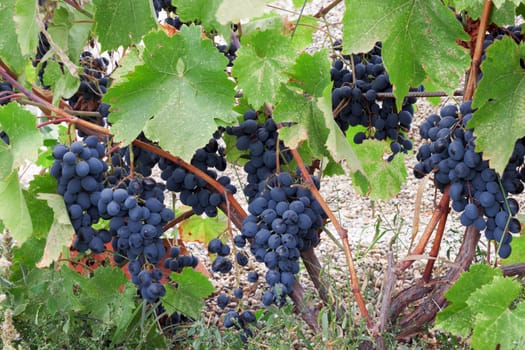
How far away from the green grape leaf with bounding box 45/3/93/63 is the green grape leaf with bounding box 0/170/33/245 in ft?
1.21

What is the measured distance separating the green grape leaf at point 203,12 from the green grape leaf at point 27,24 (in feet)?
0.93

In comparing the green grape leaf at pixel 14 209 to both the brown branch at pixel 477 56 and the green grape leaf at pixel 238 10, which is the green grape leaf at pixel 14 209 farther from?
the brown branch at pixel 477 56

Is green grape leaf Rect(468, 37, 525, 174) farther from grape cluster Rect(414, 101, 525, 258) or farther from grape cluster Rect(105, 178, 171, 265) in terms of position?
grape cluster Rect(105, 178, 171, 265)

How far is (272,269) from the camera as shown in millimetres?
1432

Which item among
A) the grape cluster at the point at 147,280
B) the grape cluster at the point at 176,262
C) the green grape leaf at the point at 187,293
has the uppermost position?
the grape cluster at the point at 147,280

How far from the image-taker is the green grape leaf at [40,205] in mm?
1538

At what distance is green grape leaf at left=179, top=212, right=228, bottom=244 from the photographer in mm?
1985

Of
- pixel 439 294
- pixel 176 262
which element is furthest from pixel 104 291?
pixel 439 294

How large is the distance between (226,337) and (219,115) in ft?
1.64

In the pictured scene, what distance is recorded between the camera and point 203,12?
1419 millimetres

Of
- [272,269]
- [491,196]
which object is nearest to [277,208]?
[272,269]

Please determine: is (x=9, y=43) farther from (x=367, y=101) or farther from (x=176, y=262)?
(x=367, y=101)

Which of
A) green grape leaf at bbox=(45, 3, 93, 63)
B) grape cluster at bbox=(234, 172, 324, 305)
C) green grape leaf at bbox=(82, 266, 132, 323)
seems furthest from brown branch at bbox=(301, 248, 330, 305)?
green grape leaf at bbox=(45, 3, 93, 63)

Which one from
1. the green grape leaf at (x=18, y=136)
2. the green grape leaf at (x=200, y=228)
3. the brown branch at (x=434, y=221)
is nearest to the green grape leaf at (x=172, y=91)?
the green grape leaf at (x=18, y=136)
